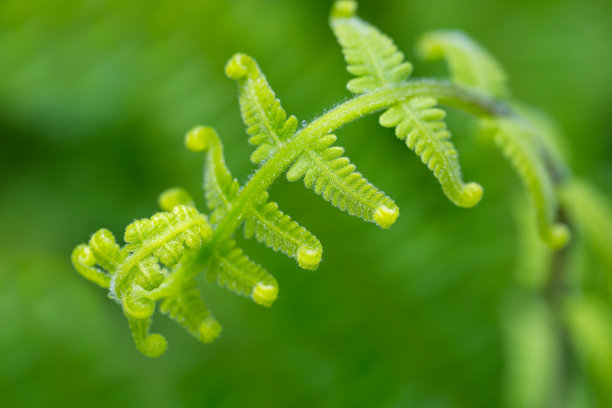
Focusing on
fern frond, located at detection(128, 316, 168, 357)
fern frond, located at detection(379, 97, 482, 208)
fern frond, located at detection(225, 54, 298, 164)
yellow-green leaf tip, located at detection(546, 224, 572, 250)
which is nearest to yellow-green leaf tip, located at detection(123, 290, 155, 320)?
fern frond, located at detection(128, 316, 168, 357)

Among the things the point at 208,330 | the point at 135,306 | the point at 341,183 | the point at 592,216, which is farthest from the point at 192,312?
the point at 592,216

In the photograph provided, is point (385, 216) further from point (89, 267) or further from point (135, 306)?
point (89, 267)

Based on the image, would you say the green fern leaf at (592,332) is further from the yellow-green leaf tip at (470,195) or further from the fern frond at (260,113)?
the fern frond at (260,113)

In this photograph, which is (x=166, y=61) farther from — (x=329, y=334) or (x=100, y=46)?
(x=329, y=334)

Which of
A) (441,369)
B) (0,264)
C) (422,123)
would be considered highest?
(422,123)

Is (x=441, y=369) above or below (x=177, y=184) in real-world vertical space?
below

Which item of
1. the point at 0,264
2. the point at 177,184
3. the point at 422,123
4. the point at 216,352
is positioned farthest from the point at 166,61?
the point at 422,123

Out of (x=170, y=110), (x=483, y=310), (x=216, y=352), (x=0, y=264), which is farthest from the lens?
(x=483, y=310)
